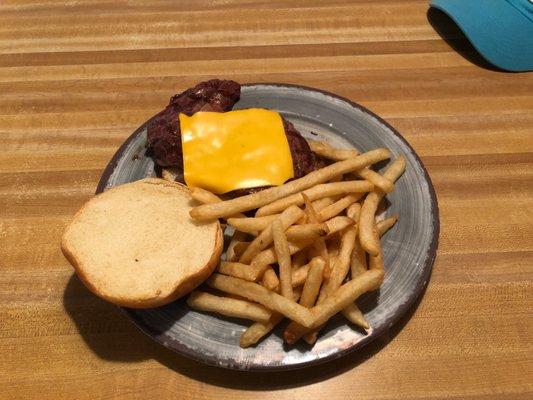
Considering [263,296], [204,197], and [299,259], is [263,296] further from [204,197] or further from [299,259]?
[204,197]

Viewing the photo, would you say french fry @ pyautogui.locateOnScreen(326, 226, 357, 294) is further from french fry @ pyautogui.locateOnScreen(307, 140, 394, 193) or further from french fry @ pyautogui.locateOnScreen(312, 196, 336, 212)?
french fry @ pyautogui.locateOnScreen(307, 140, 394, 193)

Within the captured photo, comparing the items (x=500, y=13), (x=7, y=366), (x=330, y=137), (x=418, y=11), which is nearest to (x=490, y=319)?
(x=330, y=137)

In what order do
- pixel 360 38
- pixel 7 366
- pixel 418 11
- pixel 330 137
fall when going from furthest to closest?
pixel 418 11
pixel 360 38
pixel 330 137
pixel 7 366

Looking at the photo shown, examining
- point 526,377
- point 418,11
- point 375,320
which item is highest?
point 418,11

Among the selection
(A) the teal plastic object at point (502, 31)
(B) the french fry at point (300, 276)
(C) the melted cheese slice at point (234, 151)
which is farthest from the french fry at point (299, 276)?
(A) the teal plastic object at point (502, 31)

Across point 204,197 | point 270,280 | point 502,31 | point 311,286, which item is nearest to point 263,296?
point 270,280

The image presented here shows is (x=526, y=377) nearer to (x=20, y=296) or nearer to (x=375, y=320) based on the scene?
(x=375, y=320)
